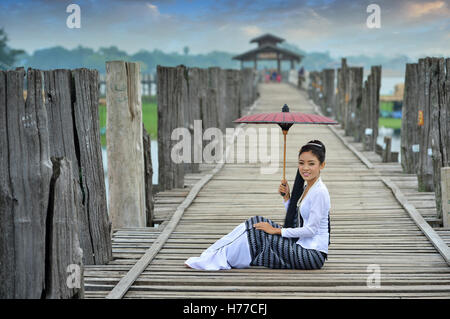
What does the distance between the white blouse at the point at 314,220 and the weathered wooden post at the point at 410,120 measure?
17.5 ft

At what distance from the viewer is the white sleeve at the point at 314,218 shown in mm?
4770

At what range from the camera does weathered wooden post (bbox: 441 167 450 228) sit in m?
6.18

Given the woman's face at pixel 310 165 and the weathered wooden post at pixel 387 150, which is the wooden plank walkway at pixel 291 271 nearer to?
the woman's face at pixel 310 165

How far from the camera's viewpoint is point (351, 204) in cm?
721

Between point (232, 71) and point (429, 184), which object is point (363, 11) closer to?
point (429, 184)

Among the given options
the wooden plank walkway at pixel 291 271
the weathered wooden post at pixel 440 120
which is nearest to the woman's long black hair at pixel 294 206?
the wooden plank walkway at pixel 291 271

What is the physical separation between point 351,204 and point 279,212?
0.90m

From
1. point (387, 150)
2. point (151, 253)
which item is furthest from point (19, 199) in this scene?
point (387, 150)

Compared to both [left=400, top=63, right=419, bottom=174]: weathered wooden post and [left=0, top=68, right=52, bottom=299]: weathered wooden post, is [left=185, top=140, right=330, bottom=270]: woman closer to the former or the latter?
[left=0, top=68, right=52, bottom=299]: weathered wooden post

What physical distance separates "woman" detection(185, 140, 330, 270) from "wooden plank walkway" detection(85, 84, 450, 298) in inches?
3.4

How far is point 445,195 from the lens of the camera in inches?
245

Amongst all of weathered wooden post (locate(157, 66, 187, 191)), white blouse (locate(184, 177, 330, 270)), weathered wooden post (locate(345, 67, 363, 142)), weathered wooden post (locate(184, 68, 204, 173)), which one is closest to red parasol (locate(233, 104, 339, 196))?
Answer: white blouse (locate(184, 177, 330, 270))

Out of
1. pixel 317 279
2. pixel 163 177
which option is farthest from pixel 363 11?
pixel 317 279

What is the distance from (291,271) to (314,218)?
0.47 metres
